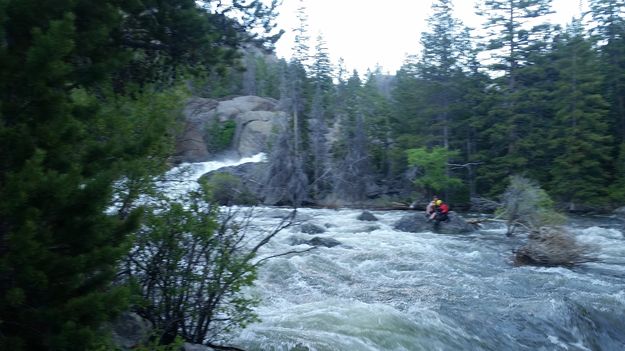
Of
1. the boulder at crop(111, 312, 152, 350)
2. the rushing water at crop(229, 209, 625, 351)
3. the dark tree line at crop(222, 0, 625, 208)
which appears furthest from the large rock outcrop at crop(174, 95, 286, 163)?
the boulder at crop(111, 312, 152, 350)

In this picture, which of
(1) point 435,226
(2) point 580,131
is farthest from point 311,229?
(2) point 580,131

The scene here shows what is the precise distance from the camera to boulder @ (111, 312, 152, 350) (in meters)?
6.14

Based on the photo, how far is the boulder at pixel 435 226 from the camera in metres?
22.0

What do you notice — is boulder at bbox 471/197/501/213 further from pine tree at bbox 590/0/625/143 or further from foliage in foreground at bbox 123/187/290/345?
foliage in foreground at bbox 123/187/290/345

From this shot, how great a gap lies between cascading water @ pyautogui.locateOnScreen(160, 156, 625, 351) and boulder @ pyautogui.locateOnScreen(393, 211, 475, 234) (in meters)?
Answer: 3.97

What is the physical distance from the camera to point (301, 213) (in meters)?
28.1

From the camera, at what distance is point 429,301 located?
1115cm

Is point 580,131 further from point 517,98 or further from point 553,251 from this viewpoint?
point 553,251

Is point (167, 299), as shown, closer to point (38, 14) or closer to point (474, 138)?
point (38, 14)

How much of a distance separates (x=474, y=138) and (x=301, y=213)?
19612 mm

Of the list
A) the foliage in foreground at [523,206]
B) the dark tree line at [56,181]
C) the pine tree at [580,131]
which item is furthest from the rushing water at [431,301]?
the pine tree at [580,131]

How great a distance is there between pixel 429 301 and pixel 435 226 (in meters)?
11.5

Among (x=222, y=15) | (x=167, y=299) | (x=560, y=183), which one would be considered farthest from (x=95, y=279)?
(x=560, y=183)

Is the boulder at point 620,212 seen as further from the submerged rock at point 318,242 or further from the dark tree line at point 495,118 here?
the submerged rock at point 318,242
